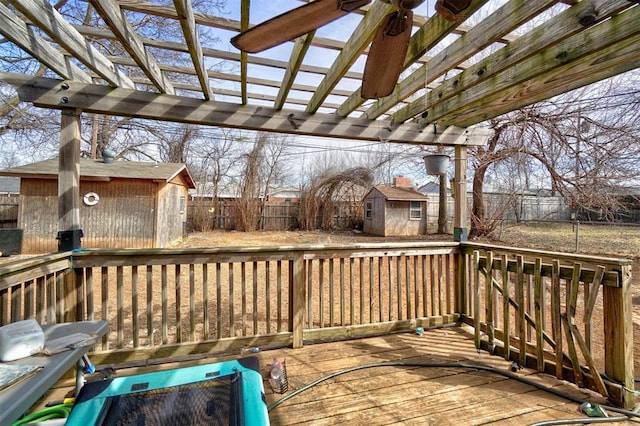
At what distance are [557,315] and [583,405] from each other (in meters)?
0.53

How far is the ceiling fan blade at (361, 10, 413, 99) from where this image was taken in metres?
1.37

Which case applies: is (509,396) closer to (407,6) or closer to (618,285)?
(618,285)

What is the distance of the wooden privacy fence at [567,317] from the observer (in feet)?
6.12

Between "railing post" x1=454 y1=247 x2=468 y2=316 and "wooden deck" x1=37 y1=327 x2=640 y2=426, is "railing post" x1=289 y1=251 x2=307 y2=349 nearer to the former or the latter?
"wooden deck" x1=37 y1=327 x2=640 y2=426

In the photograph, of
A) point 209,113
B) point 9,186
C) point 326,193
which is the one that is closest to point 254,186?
point 326,193

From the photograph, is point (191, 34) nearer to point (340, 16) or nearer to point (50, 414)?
point (340, 16)

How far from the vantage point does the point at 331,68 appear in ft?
7.50

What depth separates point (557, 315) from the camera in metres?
2.12

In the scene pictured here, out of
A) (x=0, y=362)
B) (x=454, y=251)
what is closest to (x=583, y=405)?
(x=454, y=251)

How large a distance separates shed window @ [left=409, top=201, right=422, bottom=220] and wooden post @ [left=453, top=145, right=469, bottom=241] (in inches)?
384

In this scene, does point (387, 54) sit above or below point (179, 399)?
above

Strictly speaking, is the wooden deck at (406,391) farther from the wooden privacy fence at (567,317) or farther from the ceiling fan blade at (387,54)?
the ceiling fan blade at (387,54)

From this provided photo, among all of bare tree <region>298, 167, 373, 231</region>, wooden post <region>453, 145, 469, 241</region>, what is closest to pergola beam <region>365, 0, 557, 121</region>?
wooden post <region>453, 145, 469, 241</region>

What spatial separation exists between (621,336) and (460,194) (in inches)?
71.7
